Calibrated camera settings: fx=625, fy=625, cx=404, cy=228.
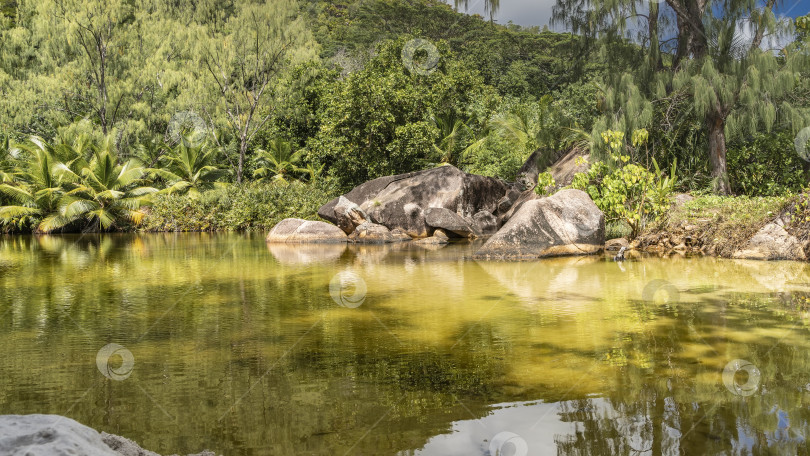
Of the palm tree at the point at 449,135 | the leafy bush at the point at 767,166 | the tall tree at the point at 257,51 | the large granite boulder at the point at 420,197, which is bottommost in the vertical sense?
the large granite boulder at the point at 420,197

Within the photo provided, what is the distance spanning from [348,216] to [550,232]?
7.63m

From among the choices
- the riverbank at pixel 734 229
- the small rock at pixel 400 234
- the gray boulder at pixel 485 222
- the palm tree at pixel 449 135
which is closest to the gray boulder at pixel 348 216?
the small rock at pixel 400 234

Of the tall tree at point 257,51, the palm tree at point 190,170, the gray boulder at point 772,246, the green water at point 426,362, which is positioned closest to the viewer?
the green water at point 426,362

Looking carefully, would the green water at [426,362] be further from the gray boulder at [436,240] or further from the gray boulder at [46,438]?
the gray boulder at [436,240]

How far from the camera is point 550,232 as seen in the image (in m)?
11.8

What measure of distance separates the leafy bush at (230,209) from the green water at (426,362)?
14.6 m

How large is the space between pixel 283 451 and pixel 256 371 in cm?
141

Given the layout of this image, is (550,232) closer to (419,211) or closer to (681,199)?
(681,199)

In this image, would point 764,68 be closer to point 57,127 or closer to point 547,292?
point 547,292

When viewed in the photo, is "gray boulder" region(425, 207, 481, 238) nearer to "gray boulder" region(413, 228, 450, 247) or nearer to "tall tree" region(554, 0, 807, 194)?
"gray boulder" region(413, 228, 450, 247)

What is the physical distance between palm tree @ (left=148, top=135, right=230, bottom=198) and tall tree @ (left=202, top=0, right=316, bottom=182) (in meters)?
1.26

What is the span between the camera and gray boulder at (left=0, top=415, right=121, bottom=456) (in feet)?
6.26

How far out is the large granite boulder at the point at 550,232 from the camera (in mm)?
11648

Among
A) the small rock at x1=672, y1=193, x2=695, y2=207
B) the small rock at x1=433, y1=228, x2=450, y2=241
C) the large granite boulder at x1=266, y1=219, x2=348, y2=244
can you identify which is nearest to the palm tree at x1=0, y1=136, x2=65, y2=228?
the large granite boulder at x1=266, y1=219, x2=348, y2=244
